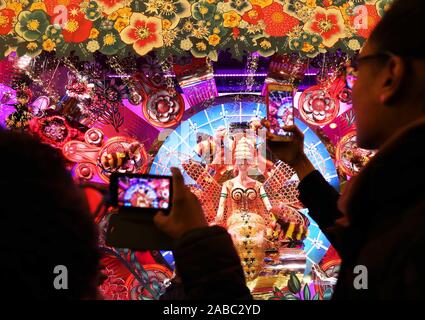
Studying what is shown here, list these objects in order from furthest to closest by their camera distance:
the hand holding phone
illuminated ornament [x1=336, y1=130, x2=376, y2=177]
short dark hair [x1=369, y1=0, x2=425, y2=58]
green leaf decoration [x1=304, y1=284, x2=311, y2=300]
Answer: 1. illuminated ornament [x1=336, y1=130, x2=376, y2=177]
2. green leaf decoration [x1=304, y1=284, x2=311, y2=300]
3. the hand holding phone
4. short dark hair [x1=369, y1=0, x2=425, y2=58]

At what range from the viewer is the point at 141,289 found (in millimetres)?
2635

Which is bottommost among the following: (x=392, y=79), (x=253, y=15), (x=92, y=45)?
(x=392, y=79)

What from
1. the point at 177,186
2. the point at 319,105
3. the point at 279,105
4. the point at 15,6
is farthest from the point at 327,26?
the point at 177,186

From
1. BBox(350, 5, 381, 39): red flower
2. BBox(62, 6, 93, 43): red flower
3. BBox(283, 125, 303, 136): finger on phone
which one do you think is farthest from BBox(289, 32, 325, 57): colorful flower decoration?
BBox(62, 6, 93, 43): red flower

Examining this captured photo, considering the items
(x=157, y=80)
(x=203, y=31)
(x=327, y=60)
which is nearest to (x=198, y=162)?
(x=157, y=80)

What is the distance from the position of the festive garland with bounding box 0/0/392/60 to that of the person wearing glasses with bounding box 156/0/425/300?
Result: 1.63m

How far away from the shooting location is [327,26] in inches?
99.4

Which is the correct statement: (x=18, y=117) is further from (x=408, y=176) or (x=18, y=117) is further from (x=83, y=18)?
(x=408, y=176)

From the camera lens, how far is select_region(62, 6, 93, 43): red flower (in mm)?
2486

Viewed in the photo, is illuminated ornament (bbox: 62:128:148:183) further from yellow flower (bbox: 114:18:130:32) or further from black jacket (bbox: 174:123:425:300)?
black jacket (bbox: 174:123:425:300)

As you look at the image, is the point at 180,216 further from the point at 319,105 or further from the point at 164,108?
the point at 319,105

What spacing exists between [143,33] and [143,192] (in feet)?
5.33

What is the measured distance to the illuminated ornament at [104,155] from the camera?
2682 millimetres
